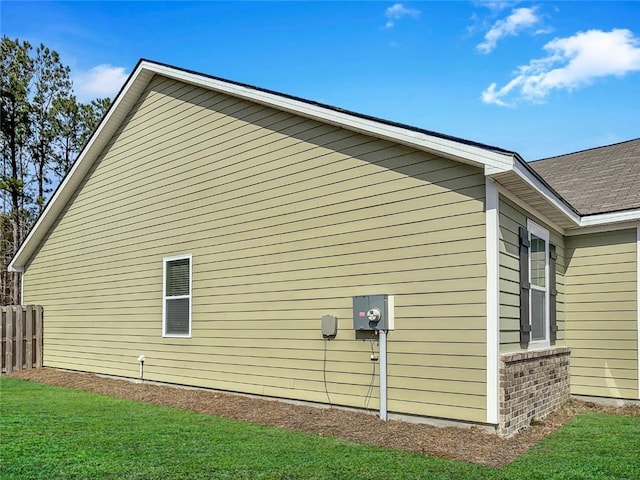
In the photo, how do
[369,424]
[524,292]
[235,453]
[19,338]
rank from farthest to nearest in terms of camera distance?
[19,338]
[524,292]
[369,424]
[235,453]

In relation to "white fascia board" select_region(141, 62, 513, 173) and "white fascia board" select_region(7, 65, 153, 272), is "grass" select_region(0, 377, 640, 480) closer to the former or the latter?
"white fascia board" select_region(141, 62, 513, 173)

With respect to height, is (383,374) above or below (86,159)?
below

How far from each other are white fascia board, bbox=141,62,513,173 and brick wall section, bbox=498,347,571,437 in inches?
84.7

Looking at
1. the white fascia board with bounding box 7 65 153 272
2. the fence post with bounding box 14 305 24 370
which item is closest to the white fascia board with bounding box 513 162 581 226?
the white fascia board with bounding box 7 65 153 272

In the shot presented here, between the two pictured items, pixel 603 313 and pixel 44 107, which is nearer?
pixel 603 313

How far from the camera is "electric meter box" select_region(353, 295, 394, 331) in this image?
22.4 ft

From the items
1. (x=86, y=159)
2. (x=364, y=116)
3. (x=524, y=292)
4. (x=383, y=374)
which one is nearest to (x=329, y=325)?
(x=383, y=374)

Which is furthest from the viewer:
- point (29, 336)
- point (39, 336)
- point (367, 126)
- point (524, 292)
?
point (39, 336)

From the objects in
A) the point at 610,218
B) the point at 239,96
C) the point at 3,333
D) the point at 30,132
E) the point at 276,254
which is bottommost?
the point at 3,333

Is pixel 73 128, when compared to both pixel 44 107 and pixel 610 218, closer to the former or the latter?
pixel 44 107

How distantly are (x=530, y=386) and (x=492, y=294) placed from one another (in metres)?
1.56

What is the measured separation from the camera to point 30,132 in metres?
25.1

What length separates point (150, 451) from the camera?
214 inches

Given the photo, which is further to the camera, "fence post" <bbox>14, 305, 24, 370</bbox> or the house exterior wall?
"fence post" <bbox>14, 305, 24, 370</bbox>
